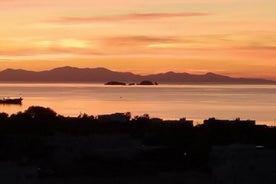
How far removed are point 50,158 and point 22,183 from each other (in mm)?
6706

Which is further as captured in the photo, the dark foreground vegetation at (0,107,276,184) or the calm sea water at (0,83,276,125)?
the calm sea water at (0,83,276,125)

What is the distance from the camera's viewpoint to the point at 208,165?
2152 centimetres

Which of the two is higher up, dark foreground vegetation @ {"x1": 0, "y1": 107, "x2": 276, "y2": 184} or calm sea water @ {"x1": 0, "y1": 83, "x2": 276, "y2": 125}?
calm sea water @ {"x1": 0, "y1": 83, "x2": 276, "y2": 125}

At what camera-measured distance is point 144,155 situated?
76.8ft

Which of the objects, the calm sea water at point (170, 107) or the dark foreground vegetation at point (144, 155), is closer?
the dark foreground vegetation at point (144, 155)

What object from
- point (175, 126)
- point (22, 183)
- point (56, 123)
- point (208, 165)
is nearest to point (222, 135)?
point (175, 126)

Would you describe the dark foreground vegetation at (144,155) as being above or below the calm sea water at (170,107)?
below

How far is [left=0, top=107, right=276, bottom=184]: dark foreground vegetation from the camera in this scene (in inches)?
708

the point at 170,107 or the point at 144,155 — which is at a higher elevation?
the point at 170,107

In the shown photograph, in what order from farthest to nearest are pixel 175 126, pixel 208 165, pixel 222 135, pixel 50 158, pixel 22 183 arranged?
pixel 175 126 < pixel 222 135 < pixel 50 158 < pixel 208 165 < pixel 22 183

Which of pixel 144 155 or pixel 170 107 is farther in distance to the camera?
pixel 170 107

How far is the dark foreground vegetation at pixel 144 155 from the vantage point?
18.0 m

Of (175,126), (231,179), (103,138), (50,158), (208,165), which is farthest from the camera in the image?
(175,126)

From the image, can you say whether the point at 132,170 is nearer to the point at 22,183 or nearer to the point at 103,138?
the point at 103,138
